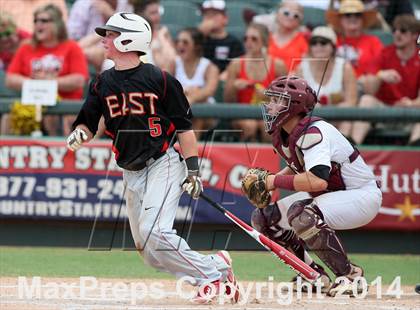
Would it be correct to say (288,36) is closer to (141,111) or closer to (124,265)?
(124,265)

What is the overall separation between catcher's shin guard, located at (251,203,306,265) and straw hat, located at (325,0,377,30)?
14.2 feet

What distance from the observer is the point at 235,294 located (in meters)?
6.46

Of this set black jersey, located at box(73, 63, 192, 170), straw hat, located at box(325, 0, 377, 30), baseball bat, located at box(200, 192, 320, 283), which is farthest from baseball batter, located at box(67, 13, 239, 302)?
straw hat, located at box(325, 0, 377, 30)

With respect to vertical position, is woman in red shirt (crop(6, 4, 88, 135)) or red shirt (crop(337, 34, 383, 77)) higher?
red shirt (crop(337, 34, 383, 77))

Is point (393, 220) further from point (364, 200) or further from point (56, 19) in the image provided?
point (56, 19)

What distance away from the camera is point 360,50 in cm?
1081

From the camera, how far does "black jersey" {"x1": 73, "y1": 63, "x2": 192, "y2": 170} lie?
649 centimetres

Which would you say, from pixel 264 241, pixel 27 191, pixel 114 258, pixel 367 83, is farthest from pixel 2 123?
pixel 264 241

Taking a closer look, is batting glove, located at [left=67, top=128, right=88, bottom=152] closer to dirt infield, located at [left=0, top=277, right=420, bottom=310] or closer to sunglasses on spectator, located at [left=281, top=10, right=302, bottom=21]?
dirt infield, located at [left=0, top=277, right=420, bottom=310]

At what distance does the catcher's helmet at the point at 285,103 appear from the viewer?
672cm

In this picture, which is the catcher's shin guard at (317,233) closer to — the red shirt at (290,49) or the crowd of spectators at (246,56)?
the crowd of spectators at (246,56)

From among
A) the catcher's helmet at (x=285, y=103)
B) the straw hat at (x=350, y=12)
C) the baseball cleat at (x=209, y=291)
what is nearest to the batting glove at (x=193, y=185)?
the baseball cleat at (x=209, y=291)

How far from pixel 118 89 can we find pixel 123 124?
0.79 feet

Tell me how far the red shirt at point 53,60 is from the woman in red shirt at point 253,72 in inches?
65.4
